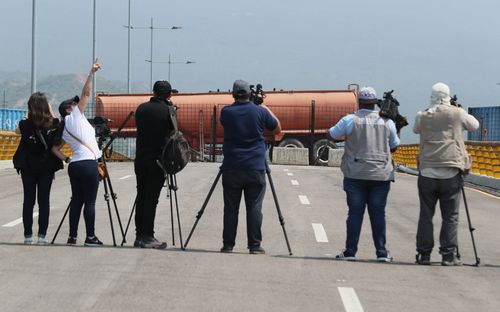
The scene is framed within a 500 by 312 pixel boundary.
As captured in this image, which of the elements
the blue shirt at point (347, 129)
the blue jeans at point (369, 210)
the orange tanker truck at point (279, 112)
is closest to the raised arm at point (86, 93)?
the blue shirt at point (347, 129)

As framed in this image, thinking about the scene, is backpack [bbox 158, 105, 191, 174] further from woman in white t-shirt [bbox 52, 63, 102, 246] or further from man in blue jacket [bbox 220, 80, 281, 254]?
woman in white t-shirt [bbox 52, 63, 102, 246]

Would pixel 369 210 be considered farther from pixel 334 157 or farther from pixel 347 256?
pixel 334 157

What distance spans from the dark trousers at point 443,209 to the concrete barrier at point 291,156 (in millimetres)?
38130

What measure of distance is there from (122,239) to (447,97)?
14.6ft

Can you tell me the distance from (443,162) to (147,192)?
330cm

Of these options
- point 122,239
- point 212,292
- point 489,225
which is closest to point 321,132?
point 489,225

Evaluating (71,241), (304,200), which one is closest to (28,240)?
(71,241)

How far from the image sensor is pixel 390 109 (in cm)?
1058

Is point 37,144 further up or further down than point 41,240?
further up

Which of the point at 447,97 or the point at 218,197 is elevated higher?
the point at 447,97

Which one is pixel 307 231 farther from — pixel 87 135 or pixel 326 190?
pixel 326 190

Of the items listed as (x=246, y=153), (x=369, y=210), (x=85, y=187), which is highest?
(x=246, y=153)

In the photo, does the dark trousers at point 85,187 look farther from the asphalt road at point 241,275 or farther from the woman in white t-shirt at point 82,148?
the asphalt road at point 241,275

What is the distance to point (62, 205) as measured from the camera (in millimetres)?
17719
